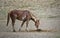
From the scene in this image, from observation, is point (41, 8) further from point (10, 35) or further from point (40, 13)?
point (10, 35)

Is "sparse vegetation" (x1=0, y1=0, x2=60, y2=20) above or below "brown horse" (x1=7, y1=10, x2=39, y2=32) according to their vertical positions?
above

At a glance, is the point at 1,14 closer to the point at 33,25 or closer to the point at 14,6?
the point at 14,6

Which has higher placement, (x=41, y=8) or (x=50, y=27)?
(x=41, y=8)

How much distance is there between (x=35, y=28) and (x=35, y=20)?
11cm

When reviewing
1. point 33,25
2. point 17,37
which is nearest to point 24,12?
point 33,25

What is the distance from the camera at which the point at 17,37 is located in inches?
76.7

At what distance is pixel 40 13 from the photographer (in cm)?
196

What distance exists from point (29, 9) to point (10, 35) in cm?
43

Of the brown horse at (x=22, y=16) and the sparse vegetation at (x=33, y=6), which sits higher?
the sparse vegetation at (x=33, y=6)

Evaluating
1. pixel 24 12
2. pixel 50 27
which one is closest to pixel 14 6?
pixel 24 12

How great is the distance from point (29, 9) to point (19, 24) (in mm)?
243

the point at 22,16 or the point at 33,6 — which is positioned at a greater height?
the point at 33,6

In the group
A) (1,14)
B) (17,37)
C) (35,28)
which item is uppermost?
(1,14)

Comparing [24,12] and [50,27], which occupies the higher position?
[24,12]
